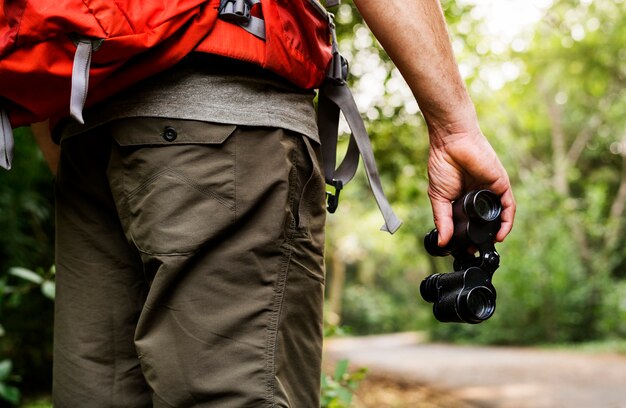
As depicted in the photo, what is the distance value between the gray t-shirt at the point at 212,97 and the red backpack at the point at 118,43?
31mm

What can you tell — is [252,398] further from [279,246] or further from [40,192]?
[40,192]

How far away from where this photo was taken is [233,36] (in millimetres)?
1014

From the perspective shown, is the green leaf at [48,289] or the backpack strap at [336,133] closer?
the backpack strap at [336,133]

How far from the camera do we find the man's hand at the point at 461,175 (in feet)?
3.79

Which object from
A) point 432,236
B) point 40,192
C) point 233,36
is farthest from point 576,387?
point 233,36

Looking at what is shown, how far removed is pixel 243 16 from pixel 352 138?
42cm

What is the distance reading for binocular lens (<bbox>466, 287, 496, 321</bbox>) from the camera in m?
1.13

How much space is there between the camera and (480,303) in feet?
3.78

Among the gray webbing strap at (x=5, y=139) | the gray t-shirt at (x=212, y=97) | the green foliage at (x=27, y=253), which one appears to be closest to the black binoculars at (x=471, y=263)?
the gray t-shirt at (x=212, y=97)

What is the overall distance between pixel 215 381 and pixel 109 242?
0.38 metres

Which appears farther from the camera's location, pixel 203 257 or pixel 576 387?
pixel 576 387

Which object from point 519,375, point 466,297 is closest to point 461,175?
point 466,297

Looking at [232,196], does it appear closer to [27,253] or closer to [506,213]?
[506,213]

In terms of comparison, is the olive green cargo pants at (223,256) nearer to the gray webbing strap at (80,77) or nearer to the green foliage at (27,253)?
the gray webbing strap at (80,77)
